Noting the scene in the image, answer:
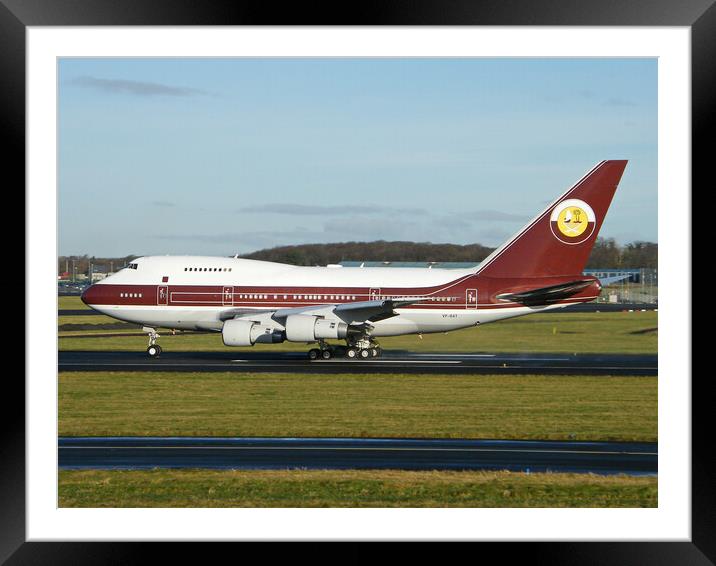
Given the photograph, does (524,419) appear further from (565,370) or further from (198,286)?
(198,286)

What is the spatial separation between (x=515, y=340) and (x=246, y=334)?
71.2 feet

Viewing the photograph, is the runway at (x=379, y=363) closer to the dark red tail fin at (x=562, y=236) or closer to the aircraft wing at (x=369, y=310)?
the aircraft wing at (x=369, y=310)

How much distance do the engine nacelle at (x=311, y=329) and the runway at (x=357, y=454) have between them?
17.0 m

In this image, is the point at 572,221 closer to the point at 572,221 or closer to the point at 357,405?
the point at 572,221

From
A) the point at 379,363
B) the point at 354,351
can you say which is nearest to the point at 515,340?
the point at 354,351

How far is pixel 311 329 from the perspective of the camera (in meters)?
36.8

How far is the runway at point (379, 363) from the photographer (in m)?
34.4

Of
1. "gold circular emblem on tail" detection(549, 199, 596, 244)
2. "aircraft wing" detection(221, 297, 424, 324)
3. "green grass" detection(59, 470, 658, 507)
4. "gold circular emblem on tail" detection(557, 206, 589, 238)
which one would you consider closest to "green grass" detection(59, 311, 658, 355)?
"aircraft wing" detection(221, 297, 424, 324)

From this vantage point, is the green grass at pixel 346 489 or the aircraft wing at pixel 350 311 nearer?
the green grass at pixel 346 489

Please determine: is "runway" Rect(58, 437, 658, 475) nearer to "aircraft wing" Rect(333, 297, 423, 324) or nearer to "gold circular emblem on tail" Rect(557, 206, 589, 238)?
"aircraft wing" Rect(333, 297, 423, 324)

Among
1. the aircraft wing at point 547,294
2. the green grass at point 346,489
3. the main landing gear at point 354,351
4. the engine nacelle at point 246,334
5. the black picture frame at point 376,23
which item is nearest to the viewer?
the black picture frame at point 376,23

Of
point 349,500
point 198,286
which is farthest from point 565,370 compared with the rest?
point 349,500

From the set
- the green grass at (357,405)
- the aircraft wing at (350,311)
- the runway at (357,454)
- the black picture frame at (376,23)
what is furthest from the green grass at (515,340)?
the black picture frame at (376,23)

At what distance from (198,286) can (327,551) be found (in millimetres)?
31153
